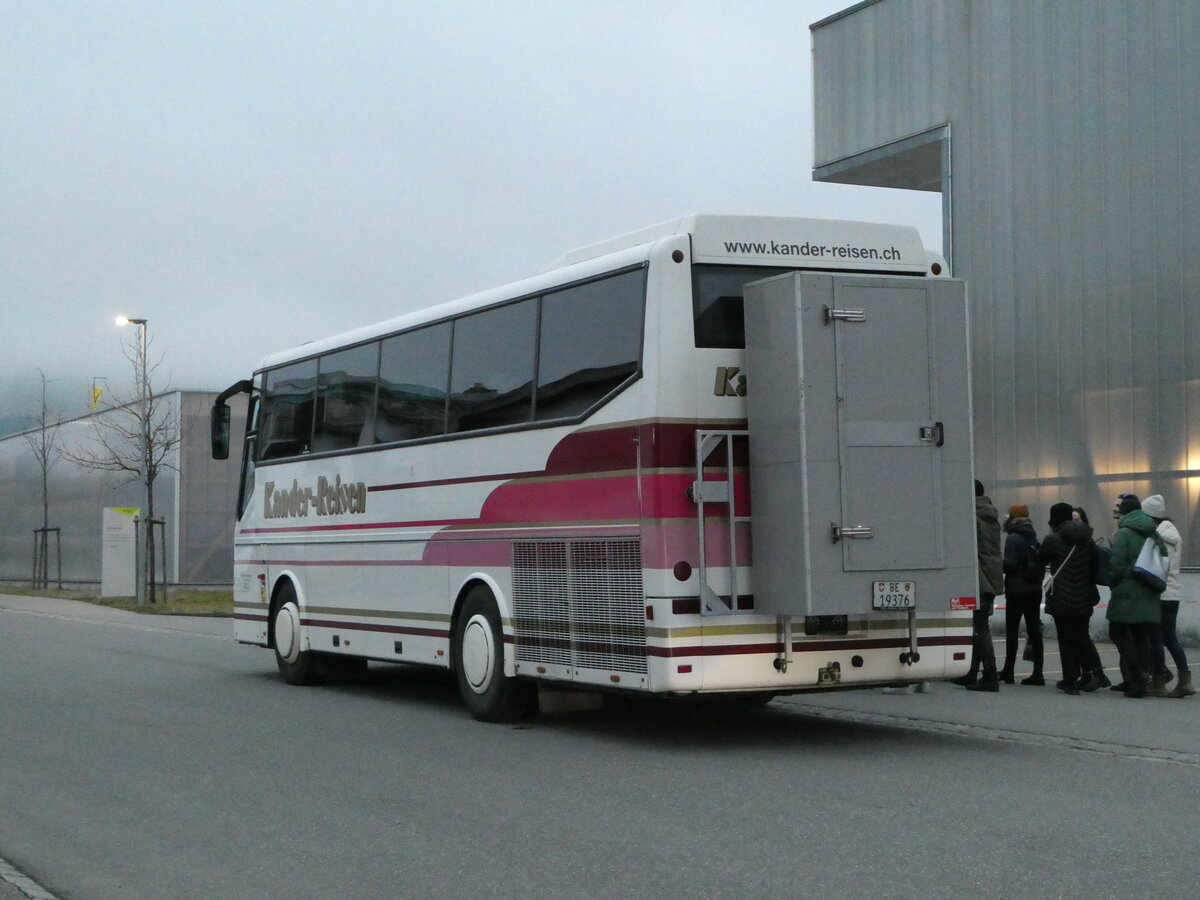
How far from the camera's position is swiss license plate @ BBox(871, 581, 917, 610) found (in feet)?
34.5

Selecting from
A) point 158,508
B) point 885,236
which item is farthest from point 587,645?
point 158,508

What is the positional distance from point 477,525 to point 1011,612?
234 inches

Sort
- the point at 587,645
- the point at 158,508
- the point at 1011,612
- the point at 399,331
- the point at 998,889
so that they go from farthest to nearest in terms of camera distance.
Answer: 1. the point at 158,508
2. the point at 1011,612
3. the point at 399,331
4. the point at 587,645
5. the point at 998,889

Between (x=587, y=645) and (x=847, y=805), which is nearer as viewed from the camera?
(x=847, y=805)

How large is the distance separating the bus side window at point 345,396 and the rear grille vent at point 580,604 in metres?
3.34

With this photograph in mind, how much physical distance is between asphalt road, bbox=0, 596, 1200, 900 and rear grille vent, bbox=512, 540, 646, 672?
0.64 metres

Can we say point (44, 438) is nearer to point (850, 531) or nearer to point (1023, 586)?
point (1023, 586)

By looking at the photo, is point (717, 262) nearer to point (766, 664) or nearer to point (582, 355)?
point (582, 355)

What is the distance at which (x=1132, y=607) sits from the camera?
46.7 ft

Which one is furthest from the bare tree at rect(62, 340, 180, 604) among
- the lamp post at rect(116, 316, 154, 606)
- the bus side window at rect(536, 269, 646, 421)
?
the bus side window at rect(536, 269, 646, 421)

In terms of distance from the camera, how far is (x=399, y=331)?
47.5 ft

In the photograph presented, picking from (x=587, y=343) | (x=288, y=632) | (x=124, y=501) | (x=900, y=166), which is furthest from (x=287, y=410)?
(x=124, y=501)

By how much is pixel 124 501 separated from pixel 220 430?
33958 mm

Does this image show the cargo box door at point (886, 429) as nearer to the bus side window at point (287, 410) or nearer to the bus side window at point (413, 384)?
the bus side window at point (413, 384)
